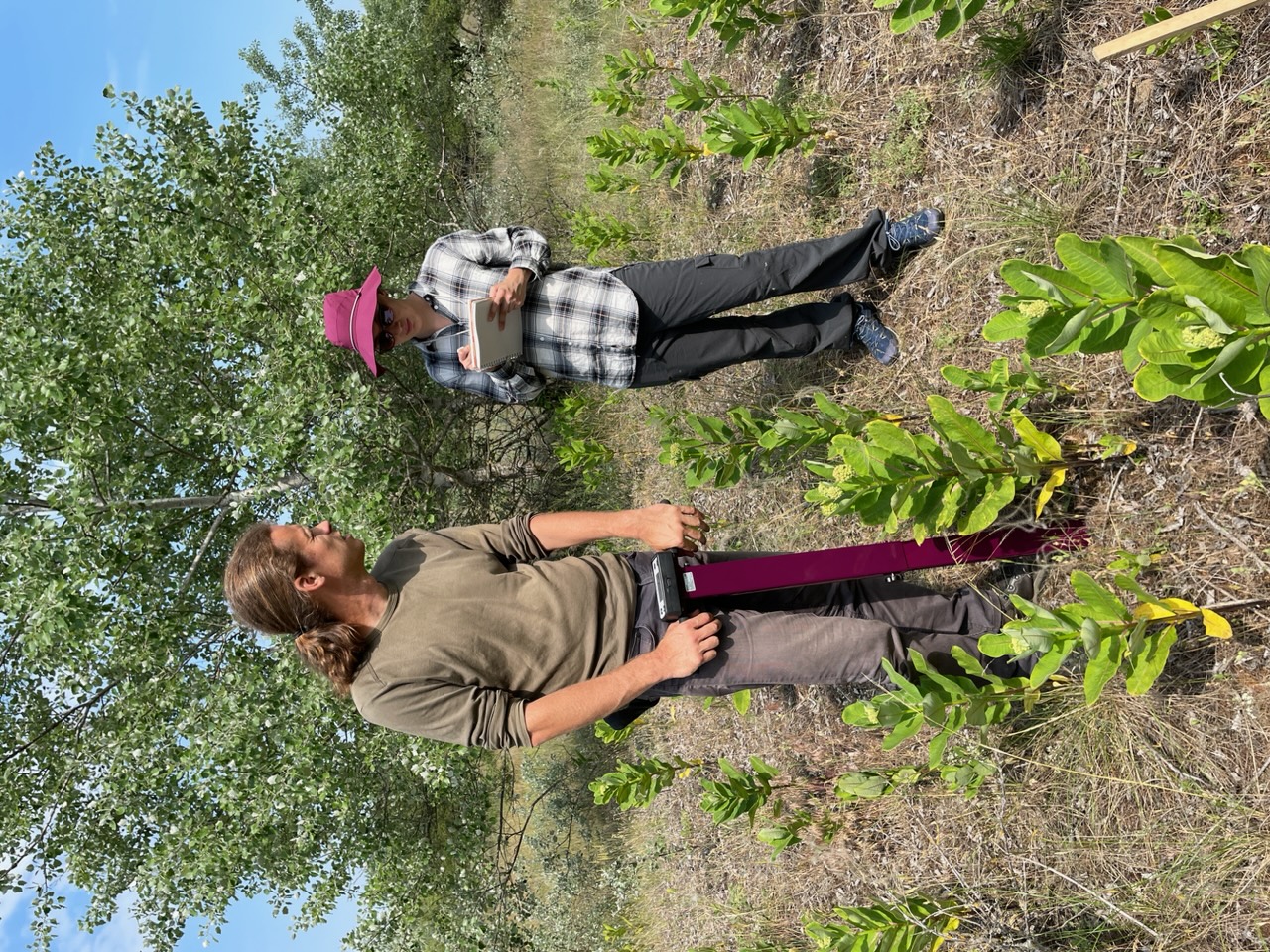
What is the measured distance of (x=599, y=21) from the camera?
8578 mm

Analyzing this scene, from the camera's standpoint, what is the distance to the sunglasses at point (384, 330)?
368 cm

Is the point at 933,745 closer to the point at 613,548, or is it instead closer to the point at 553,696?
the point at 553,696

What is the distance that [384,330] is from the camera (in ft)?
12.2

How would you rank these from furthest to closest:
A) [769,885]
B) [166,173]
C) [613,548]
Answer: [613,548], [166,173], [769,885]

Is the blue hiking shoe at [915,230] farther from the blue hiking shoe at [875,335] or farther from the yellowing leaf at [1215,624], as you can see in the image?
the yellowing leaf at [1215,624]

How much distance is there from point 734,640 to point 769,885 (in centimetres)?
262

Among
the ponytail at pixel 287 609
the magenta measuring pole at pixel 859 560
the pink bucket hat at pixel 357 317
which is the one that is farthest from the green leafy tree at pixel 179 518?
the magenta measuring pole at pixel 859 560

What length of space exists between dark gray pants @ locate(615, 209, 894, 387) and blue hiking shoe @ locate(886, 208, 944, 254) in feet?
0.16

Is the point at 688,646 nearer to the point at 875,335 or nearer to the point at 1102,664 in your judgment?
the point at 1102,664

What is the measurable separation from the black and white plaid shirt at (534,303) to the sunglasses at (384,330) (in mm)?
145

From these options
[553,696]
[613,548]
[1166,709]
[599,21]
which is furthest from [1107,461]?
[599,21]

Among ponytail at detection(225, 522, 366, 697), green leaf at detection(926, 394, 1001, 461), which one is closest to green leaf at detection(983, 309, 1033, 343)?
green leaf at detection(926, 394, 1001, 461)

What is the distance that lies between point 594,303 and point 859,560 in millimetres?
1626

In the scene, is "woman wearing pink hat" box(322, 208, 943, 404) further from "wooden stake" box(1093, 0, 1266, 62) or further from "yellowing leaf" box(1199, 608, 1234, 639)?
"yellowing leaf" box(1199, 608, 1234, 639)
